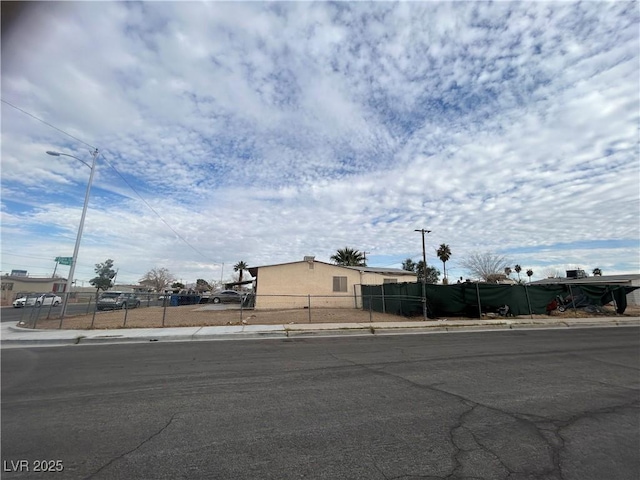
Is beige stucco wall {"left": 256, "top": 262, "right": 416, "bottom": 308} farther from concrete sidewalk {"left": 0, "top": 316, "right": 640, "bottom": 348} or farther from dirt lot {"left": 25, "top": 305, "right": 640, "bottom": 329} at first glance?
concrete sidewalk {"left": 0, "top": 316, "right": 640, "bottom": 348}

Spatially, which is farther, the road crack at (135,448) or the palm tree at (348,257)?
the palm tree at (348,257)

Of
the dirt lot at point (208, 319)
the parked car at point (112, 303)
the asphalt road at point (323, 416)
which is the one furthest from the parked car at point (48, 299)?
the asphalt road at point (323, 416)

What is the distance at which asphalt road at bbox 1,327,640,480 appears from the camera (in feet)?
10.9

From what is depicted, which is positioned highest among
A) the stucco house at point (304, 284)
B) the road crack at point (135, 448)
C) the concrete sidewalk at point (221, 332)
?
the stucco house at point (304, 284)

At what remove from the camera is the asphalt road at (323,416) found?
10.9 ft

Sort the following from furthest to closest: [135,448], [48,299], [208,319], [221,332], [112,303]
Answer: [48,299] < [112,303] < [208,319] < [221,332] < [135,448]

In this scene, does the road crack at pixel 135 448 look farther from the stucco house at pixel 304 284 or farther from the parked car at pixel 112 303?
the parked car at pixel 112 303

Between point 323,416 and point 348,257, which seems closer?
point 323,416

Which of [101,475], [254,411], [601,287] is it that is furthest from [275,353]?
[601,287]

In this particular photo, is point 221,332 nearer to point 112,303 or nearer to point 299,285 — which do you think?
point 299,285

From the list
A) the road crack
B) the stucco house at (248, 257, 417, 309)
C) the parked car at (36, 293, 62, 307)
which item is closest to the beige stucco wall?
the stucco house at (248, 257, 417, 309)

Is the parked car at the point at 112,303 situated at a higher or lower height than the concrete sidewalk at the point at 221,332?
higher

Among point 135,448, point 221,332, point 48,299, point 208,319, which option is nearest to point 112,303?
point 48,299

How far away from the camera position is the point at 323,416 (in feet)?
14.8
